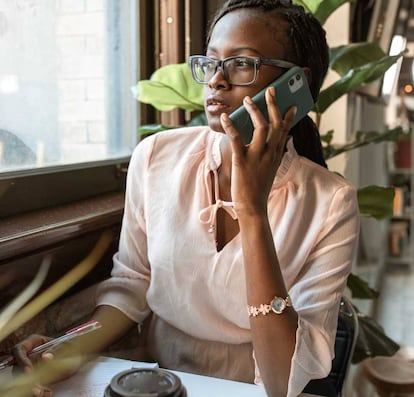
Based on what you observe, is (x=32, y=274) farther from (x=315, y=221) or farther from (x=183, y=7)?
(x=183, y=7)

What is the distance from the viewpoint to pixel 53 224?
1.04 meters

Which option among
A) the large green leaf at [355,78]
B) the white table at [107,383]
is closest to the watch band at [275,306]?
the white table at [107,383]

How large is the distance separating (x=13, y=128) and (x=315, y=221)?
0.60 m

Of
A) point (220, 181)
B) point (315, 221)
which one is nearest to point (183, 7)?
point (220, 181)

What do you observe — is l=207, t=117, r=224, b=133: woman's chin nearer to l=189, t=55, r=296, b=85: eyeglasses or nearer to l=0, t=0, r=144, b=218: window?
l=189, t=55, r=296, b=85: eyeglasses

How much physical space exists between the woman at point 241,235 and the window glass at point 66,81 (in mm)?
249

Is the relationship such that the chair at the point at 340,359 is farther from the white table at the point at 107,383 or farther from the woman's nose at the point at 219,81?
the woman's nose at the point at 219,81

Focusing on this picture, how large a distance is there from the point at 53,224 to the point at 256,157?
0.40 metres

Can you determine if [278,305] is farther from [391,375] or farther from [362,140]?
[391,375]

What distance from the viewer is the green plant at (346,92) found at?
1.32 meters

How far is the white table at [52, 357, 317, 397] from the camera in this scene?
813 mm

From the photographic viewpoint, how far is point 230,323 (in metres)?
1.00

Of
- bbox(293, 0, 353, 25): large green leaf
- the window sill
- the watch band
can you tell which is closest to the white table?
the watch band

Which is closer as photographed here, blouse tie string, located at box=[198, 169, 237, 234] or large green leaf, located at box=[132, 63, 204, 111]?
blouse tie string, located at box=[198, 169, 237, 234]
